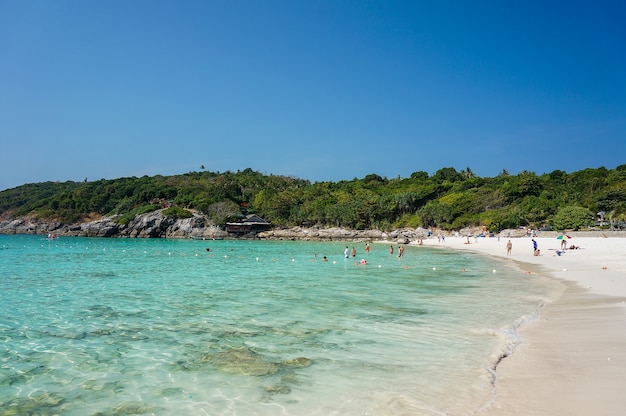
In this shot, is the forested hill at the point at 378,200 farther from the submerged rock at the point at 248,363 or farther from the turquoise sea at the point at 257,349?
the submerged rock at the point at 248,363

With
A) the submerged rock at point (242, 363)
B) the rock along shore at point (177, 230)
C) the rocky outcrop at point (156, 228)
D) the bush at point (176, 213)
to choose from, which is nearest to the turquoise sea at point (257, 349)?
the submerged rock at point (242, 363)

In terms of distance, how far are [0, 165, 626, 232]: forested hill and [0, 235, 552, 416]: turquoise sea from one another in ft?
174

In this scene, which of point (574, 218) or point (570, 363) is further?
point (574, 218)

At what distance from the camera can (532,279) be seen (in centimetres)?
1931

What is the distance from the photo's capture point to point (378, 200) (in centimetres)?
9388

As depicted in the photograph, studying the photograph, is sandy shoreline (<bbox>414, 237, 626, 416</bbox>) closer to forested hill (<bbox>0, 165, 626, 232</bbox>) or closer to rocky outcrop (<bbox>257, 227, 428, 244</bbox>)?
forested hill (<bbox>0, 165, 626, 232</bbox>)

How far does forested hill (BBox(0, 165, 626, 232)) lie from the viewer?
6781 centimetres

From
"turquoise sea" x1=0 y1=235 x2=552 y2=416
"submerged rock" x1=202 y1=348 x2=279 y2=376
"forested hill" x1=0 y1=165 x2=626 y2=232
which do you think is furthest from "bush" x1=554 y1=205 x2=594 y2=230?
"submerged rock" x1=202 y1=348 x2=279 y2=376

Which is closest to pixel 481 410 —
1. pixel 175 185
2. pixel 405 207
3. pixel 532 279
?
pixel 532 279

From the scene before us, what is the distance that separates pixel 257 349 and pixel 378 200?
8701cm

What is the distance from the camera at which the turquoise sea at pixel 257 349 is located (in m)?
5.84

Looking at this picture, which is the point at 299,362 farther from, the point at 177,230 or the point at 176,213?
the point at 176,213

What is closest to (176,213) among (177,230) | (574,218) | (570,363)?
(177,230)

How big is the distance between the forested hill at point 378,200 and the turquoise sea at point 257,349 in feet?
174
